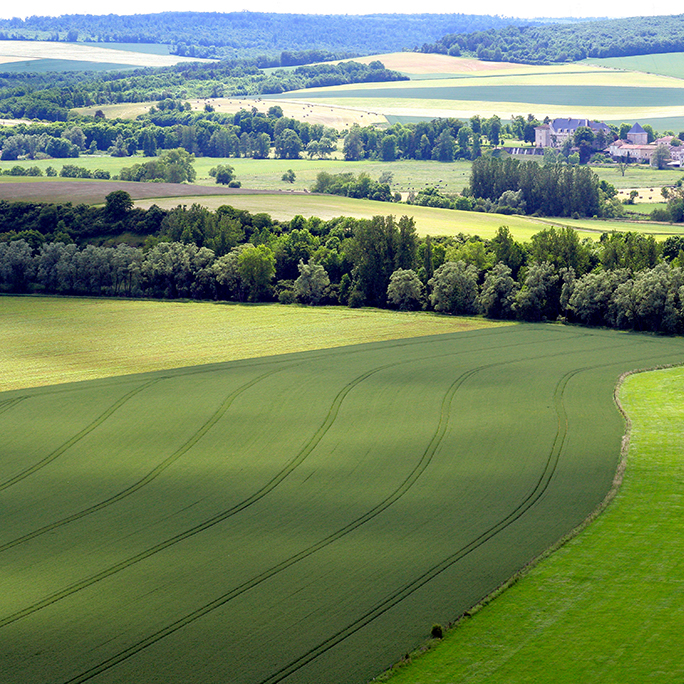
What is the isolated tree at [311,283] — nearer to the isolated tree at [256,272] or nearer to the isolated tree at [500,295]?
the isolated tree at [256,272]

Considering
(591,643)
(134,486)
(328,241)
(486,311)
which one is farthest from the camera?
(328,241)

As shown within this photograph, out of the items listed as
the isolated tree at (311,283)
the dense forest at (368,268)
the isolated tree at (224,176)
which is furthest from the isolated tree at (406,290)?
the isolated tree at (224,176)

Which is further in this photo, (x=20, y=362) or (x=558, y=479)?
(x=20, y=362)

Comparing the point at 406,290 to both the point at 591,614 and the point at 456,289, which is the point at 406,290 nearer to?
the point at 456,289

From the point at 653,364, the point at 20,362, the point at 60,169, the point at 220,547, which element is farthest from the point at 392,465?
the point at 60,169

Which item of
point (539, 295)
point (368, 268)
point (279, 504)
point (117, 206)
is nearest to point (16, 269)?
point (117, 206)

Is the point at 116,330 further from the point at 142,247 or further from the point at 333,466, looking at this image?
the point at 333,466

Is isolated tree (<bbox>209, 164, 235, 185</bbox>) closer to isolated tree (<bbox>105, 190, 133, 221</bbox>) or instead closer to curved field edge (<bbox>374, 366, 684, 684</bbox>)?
isolated tree (<bbox>105, 190, 133, 221</bbox>)
